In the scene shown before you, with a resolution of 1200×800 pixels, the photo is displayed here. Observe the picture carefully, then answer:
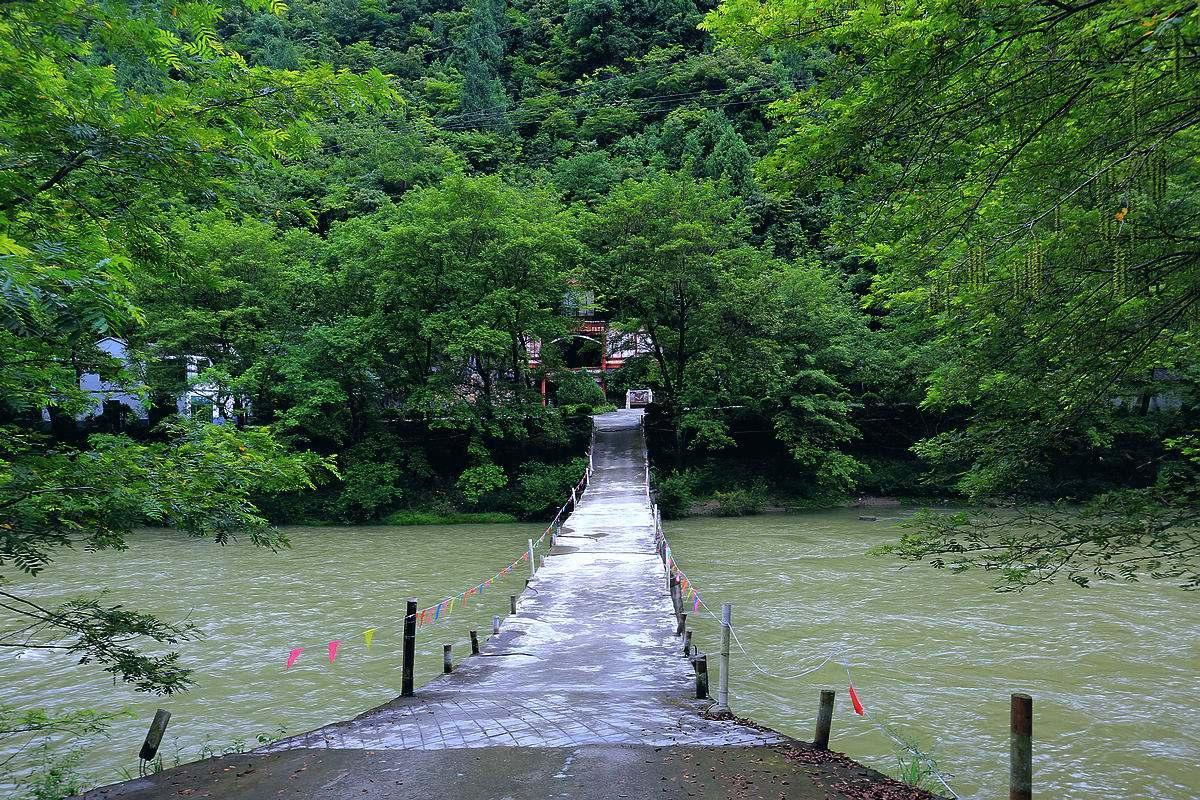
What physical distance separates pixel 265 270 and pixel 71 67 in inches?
916

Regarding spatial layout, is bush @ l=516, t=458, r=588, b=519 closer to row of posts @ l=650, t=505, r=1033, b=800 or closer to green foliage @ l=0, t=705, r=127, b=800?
row of posts @ l=650, t=505, r=1033, b=800

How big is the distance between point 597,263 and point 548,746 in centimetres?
2141

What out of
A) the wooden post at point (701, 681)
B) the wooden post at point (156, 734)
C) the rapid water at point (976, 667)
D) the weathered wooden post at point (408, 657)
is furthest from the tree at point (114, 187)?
the rapid water at point (976, 667)

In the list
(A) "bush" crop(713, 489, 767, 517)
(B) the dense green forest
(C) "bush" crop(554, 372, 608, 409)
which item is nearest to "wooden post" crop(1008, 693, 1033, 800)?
(B) the dense green forest

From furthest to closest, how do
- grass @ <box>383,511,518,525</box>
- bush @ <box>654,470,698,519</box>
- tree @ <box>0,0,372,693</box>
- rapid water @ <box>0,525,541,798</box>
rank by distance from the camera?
grass @ <box>383,511,518,525</box>, bush @ <box>654,470,698,519</box>, rapid water @ <box>0,525,541,798</box>, tree @ <box>0,0,372,693</box>

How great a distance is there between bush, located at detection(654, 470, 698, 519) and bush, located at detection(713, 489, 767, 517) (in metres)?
1.11

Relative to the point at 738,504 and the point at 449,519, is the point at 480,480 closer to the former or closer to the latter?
the point at 449,519

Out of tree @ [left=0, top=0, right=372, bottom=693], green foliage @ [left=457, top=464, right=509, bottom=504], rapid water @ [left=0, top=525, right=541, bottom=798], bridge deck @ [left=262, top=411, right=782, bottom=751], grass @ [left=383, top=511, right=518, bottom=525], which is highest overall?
tree @ [left=0, top=0, right=372, bottom=693]

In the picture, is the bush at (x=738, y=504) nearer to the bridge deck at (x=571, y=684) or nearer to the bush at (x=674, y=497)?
the bush at (x=674, y=497)

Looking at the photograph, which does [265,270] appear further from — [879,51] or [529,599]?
[879,51]

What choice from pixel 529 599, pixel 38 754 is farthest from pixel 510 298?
pixel 38 754

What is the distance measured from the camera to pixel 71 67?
4.68 metres

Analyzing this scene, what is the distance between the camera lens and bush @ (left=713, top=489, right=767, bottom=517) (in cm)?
2541

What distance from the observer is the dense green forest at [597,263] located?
4219mm
